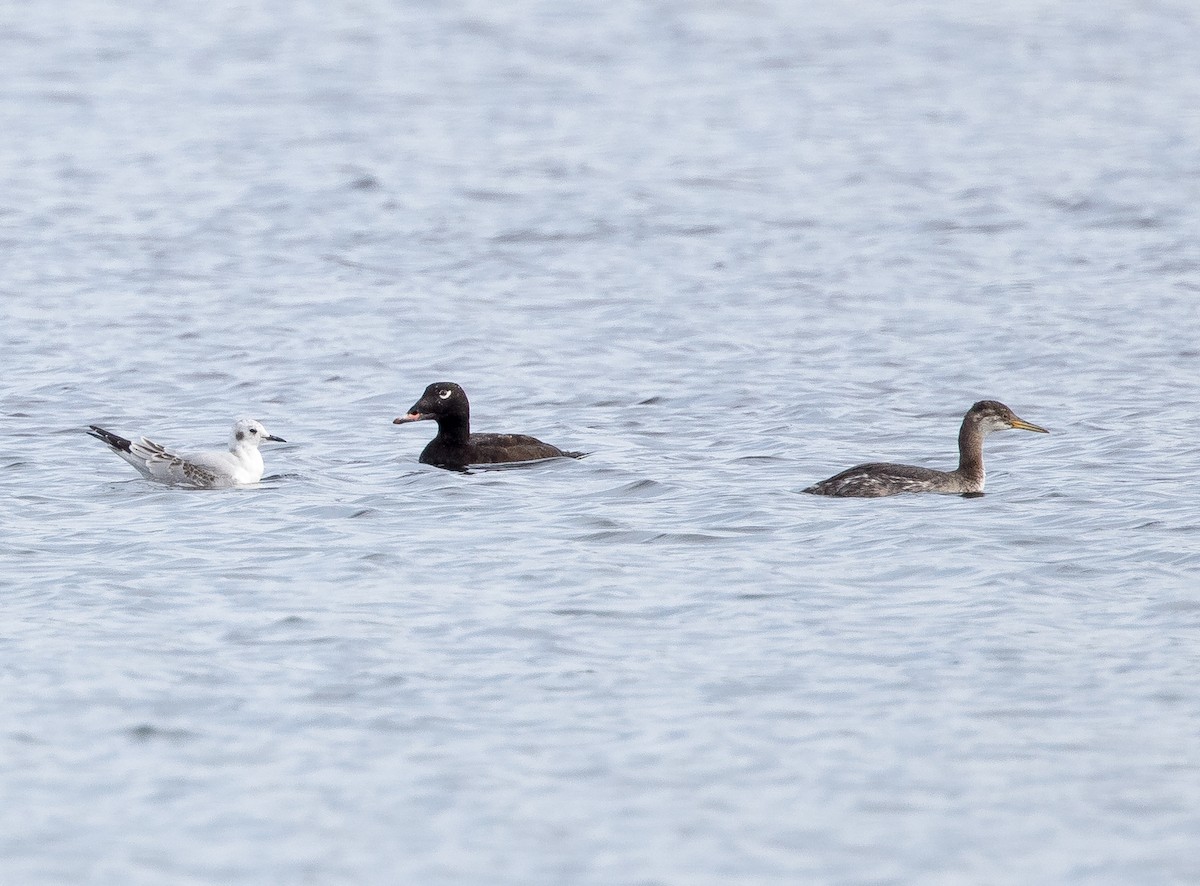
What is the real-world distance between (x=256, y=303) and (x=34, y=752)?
Result: 1431 cm

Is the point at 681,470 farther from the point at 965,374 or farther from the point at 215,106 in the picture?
the point at 215,106

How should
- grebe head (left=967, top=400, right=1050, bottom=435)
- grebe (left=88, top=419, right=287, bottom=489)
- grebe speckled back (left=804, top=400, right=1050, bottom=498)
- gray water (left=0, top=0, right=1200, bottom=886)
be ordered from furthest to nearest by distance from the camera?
1. grebe head (left=967, top=400, right=1050, bottom=435)
2. grebe (left=88, top=419, right=287, bottom=489)
3. grebe speckled back (left=804, top=400, right=1050, bottom=498)
4. gray water (left=0, top=0, right=1200, bottom=886)

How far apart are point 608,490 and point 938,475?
236 cm

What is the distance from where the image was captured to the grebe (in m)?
14.8

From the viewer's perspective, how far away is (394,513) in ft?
46.3

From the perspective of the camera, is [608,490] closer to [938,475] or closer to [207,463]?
[938,475]

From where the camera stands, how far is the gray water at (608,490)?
8.70 m

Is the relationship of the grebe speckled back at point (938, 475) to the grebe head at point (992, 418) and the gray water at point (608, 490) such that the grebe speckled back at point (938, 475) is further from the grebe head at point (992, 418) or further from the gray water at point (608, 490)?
the gray water at point (608, 490)

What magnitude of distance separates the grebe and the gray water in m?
0.18

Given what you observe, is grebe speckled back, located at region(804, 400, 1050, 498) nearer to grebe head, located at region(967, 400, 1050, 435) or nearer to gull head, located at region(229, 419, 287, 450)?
grebe head, located at region(967, 400, 1050, 435)

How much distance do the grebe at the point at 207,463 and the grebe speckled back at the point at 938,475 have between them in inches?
161

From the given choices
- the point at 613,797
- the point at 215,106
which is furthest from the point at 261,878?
the point at 215,106

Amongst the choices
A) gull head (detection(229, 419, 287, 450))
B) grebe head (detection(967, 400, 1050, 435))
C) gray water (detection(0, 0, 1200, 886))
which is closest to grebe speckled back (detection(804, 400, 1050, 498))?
grebe head (detection(967, 400, 1050, 435))

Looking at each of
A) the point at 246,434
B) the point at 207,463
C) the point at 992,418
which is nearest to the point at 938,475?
the point at 992,418
